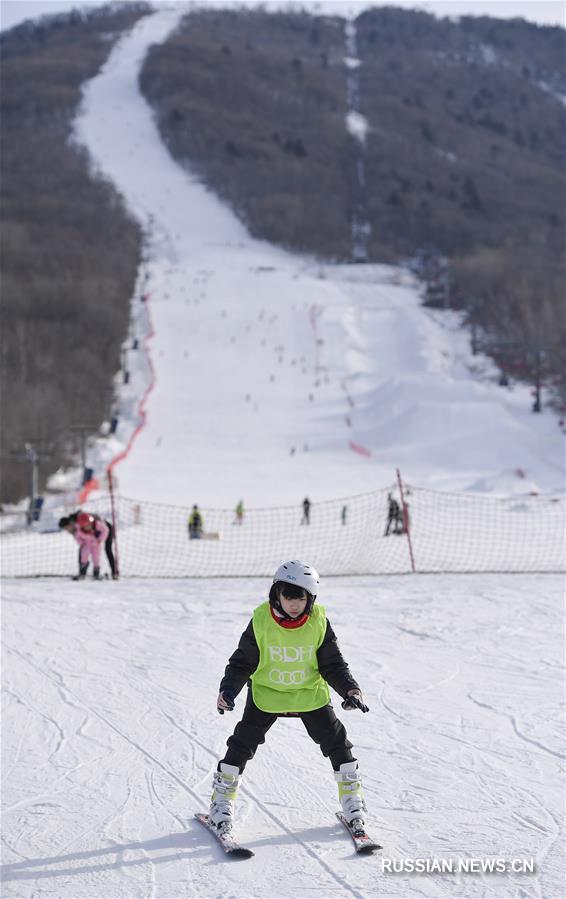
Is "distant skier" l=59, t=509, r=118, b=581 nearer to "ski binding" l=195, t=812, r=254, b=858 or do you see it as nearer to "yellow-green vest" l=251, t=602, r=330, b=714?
"ski binding" l=195, t=812, r=254, b=858

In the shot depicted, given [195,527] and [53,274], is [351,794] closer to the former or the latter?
[195,527]

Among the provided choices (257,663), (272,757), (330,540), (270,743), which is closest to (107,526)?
(270,743)

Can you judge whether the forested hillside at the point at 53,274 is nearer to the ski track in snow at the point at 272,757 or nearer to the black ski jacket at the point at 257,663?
the ski track in snow at the point at 272,757

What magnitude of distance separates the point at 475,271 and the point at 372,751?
63187mm

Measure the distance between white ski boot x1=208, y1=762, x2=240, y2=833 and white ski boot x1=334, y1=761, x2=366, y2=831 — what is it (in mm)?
450

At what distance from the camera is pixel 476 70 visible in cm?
15588

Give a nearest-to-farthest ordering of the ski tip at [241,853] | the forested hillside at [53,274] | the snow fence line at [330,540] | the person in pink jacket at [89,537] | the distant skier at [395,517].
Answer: the ski tip at [241,853] < the person in pink jacket at [89,537] < the snow fence line at [330,540] < the distant skier at [395,517] < the forested hillside at [53,274]

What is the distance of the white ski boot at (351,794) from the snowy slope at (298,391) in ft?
61.0

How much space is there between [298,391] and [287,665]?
123 feet

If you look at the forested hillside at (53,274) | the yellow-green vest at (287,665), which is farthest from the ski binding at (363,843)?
the forested hillside at (53,274)

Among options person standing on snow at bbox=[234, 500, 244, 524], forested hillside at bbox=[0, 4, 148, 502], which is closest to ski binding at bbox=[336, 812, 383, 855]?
person standing on snow at bbox=[234, 500, 244, 524]

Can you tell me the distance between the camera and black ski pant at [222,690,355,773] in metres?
4.02

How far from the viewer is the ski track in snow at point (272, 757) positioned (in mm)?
3865

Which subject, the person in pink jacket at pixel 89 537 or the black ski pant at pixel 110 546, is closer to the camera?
the person in pink jacket at pixel 89 537
